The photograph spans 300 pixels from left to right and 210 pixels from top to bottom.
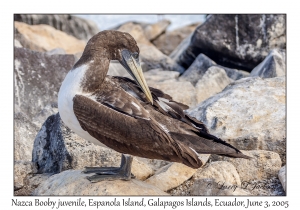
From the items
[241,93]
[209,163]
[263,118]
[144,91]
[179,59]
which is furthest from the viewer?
[179,59]

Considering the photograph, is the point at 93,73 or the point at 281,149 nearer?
the point at 93,73

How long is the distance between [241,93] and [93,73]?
12.1 feet

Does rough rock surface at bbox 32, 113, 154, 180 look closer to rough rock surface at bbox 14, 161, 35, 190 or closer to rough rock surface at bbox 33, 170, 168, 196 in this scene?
rough rock surface at bbox 14, 161, 35, 190

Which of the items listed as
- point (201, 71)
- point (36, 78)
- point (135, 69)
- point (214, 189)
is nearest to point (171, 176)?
point (214, 189)

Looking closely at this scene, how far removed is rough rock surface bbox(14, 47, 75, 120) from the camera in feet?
43.0

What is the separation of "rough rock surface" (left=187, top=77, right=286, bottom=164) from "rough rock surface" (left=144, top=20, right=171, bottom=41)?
1600 centimetres

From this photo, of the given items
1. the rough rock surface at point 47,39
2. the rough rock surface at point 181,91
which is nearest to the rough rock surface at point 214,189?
the rough rock surface at point 181,91

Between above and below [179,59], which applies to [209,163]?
below

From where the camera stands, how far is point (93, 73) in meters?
8.09

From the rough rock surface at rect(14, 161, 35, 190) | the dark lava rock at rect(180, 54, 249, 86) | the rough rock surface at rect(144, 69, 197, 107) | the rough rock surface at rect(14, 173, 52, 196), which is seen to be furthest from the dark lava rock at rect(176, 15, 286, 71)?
the rough rock surface at rect(14, 173, 52, 196)

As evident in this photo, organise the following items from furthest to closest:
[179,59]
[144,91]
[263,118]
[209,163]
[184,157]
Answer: [179,59], [263,118], [209,163], [144,91], [184,157]

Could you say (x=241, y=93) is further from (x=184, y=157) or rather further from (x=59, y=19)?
(x=59, y=19)

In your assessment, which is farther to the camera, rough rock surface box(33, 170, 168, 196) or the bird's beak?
the bird's beak
